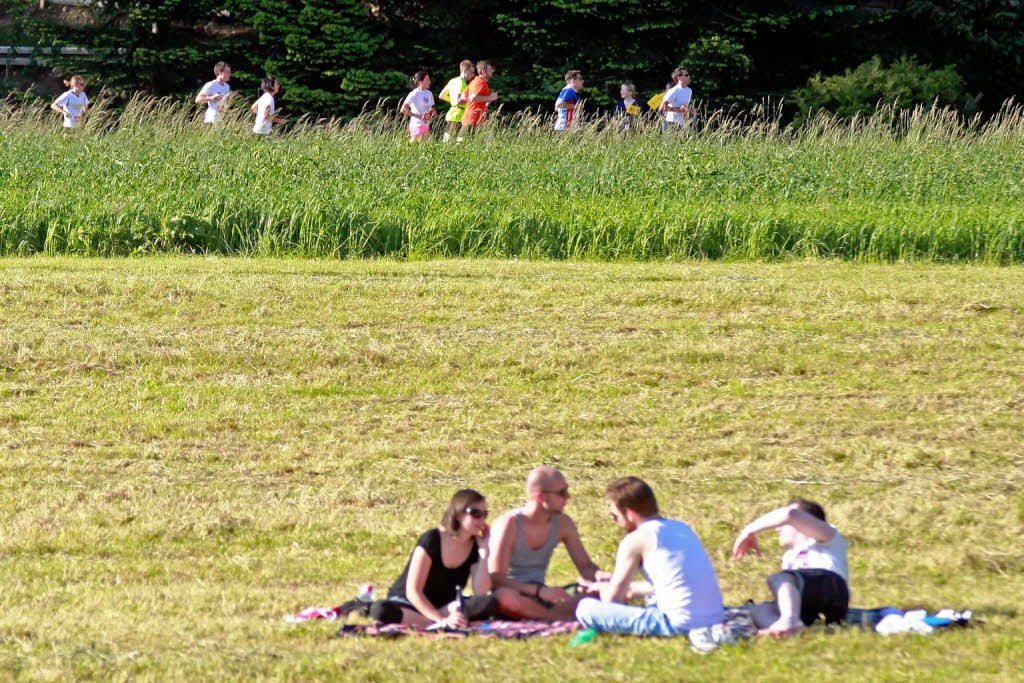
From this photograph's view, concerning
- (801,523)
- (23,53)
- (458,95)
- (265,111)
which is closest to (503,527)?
(801,523)

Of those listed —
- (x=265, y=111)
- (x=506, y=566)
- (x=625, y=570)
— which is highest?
(x=265, y=111)

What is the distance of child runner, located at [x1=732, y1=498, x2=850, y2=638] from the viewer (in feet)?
18.1

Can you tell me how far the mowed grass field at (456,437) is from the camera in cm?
551

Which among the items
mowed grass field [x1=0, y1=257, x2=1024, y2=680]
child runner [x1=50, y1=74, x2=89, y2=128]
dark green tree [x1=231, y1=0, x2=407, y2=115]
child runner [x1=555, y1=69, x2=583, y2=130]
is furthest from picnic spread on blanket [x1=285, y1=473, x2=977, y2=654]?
dark green tree [x1=231, y1=0, x2=407, y2=115]

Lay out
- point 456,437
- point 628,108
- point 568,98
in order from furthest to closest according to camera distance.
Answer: point 628,108
point 568,98
point 456,437

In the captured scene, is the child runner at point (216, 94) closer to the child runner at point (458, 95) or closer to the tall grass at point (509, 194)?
the tall grass at point (509, 194)

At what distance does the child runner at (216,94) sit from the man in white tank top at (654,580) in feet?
49.4

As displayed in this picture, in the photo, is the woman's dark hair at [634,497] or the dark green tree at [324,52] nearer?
the woman's dark hair at [634,497]

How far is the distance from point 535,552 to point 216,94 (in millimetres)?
15149

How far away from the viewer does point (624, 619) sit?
5.61 metres

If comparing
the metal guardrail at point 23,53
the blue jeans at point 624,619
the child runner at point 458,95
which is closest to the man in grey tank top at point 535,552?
the blue jeans at point 624,619

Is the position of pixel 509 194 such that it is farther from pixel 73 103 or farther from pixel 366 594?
pixel 366 594

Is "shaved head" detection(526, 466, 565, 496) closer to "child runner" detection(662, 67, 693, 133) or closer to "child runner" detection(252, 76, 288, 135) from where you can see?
"child runner" detection(252, 76, 288, 135)

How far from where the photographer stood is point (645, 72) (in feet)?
92.2
